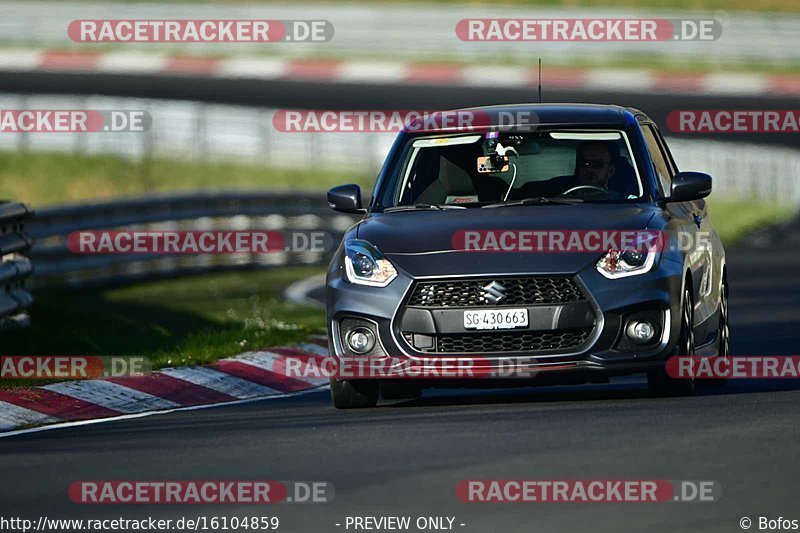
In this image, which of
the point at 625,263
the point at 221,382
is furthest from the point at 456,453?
the point at 221,382

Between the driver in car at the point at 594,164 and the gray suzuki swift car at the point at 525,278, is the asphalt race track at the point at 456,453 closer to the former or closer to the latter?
the gray suzuki swift car at the point at 525,278

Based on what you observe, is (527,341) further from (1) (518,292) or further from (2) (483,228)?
(2) (483,228)

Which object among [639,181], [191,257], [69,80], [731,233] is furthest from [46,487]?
[69,80]

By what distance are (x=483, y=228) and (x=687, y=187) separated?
51.5 inches

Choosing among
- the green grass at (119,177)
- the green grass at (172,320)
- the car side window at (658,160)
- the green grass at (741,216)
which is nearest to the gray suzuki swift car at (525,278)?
the car side window at (658,160)

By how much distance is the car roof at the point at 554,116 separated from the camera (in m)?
12.1

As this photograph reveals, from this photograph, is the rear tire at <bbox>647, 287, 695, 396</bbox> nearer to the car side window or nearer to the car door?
the car door

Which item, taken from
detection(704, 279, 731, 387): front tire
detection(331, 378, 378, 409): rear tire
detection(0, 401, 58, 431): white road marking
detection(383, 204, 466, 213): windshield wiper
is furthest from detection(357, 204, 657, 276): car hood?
detection(0, 401, 58, 431): white road marking

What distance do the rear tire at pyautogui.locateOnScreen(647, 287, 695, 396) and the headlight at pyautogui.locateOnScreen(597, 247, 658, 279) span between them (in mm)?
341

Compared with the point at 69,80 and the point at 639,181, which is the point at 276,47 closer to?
the point at 69,80

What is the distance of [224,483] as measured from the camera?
8.33m

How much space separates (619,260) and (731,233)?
68.6ft

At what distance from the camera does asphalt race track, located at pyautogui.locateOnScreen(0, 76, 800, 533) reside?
7.48m

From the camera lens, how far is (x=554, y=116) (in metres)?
12.2
